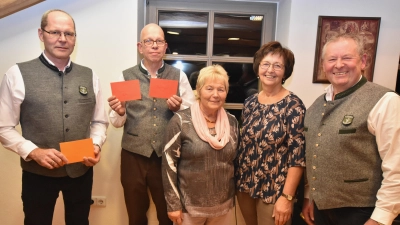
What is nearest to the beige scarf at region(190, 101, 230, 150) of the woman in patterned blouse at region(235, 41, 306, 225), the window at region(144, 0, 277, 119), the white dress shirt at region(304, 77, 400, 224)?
the woman in patterned blouse at region(235, 41, 306, 225)

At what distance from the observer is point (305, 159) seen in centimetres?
127

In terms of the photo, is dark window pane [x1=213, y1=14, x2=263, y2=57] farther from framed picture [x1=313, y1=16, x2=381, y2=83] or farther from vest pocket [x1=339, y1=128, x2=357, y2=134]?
vest pocket [x1=339, y1=128, x2=357, y2=134]

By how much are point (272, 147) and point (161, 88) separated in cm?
66

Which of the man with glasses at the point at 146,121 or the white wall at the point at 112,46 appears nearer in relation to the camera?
the man with glasses at the point at 146,121

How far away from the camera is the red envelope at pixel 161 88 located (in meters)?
1.46

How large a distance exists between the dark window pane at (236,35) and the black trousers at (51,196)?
4.68 feet

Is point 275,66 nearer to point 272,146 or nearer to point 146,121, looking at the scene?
point 272,146

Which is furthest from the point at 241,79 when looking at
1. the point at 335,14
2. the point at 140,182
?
the point at 140,182

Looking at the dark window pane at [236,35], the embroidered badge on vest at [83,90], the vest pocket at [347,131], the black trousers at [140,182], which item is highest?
the dark window pane at [236,35]

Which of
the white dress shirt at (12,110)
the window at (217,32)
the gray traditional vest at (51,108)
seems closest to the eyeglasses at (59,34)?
the gray traditional vest at (51,108)

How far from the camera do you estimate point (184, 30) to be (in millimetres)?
2240

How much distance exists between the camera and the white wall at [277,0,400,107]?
194 cm

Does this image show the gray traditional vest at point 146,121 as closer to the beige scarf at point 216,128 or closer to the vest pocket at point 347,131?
the beige scarf at point 216,128

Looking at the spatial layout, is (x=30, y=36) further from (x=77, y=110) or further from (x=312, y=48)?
(x=312, y=48)
